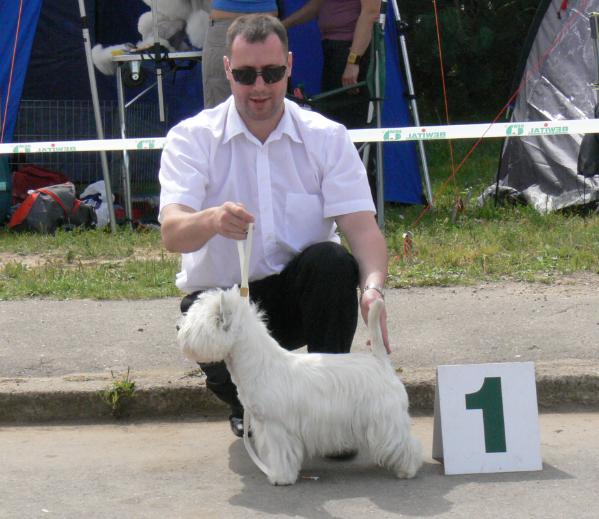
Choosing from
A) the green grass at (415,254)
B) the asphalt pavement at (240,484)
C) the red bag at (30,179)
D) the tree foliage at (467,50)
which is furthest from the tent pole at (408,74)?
the asphalt pavement at (240,484)

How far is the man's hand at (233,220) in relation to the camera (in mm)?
3098

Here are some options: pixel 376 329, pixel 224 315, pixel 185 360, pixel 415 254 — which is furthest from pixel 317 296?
pixel 415 254

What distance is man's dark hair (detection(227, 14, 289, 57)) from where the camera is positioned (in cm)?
348

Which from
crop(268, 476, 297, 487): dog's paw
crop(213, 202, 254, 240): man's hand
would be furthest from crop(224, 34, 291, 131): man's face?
crop(268, 476, 297, 487): dog's paw

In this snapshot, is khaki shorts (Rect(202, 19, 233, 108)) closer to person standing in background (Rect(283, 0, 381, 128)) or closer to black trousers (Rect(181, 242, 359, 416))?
person standing in background (Rect(283, 0, 381, 128))

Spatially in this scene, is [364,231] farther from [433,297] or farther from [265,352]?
[433,297]

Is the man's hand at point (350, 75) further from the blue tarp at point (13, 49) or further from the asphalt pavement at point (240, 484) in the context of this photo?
the asphalt pavement at point (240, 484)

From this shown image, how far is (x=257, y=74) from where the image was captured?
11.4 ft

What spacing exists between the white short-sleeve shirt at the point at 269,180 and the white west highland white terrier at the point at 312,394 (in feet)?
1.32

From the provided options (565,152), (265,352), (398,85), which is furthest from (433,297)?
(398,85)

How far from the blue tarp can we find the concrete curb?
433cm

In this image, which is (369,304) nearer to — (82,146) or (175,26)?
(82,146)

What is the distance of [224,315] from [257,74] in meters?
0.81

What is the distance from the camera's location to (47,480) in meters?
3.48
